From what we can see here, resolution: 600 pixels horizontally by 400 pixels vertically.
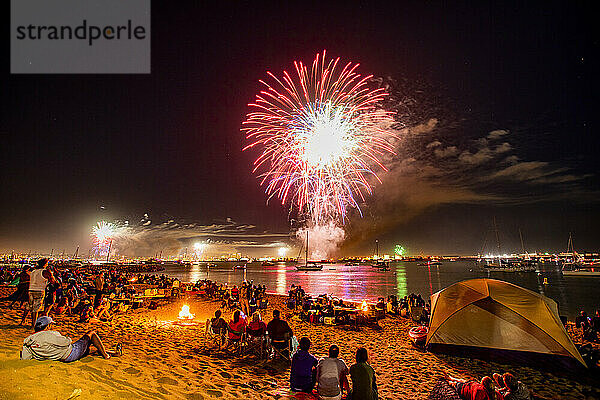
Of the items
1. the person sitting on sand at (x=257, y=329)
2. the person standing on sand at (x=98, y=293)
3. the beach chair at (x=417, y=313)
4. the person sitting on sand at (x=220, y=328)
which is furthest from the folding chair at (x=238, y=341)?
the beach chair at (x=417, y=313)

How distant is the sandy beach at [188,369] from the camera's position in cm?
602

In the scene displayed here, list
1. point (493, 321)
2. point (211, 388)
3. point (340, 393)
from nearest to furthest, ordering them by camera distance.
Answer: point (340, 393) → point (211, 388) → point (493, 321)

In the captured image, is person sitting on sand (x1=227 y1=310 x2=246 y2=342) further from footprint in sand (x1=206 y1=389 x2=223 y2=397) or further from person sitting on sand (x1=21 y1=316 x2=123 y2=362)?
person sitting on sand (x1=21 y1=316 x2=123 y2=362)

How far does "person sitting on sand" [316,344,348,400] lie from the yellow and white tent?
20.9ft

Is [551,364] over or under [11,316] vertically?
under

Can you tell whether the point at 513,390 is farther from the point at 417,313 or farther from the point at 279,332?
the point at 417,313

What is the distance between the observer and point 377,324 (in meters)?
15.4

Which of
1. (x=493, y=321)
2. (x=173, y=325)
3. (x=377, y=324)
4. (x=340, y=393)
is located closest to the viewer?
(x=340, y=393)

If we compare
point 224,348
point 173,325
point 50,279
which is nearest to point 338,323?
point 224,348

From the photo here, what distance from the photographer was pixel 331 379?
247 inches

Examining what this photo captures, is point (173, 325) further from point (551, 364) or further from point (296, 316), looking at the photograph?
point (551, 364)

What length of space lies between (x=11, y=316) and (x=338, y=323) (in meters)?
12.9

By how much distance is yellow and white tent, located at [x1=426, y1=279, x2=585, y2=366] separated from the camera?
9.92m

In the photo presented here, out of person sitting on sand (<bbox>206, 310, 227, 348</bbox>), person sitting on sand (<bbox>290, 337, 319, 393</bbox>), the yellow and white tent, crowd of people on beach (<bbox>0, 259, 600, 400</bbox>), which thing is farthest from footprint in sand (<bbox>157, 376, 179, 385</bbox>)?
the yellow and white tent
